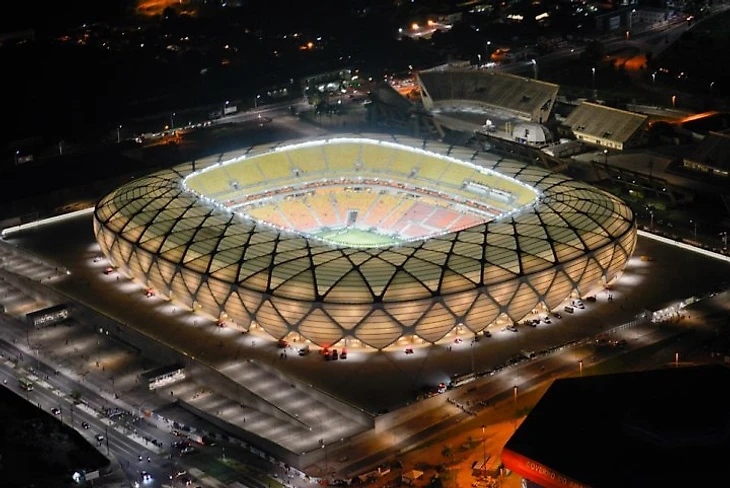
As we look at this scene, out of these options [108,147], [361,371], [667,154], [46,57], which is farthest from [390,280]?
[46,57]

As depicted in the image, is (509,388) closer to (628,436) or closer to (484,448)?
(484,448)

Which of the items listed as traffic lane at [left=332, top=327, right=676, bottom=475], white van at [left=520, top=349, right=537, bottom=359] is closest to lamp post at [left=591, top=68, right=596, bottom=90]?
traffic lane at [left=332, top=327, right=676, bottom=475]

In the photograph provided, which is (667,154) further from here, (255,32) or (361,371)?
(255,32)

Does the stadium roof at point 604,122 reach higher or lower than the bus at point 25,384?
higher

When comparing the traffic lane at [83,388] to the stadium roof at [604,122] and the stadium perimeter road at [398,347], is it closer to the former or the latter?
the stadium perimeter road at [398,347]

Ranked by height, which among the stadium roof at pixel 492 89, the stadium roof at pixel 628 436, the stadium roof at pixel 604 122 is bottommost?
the stadium roof at pixel 604 122

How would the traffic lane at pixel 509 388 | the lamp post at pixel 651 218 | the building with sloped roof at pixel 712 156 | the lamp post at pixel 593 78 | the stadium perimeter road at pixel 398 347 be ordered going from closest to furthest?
the traffic lane at pixel 509 388
the stadium perimeter road at pixel 398 347
the lamp post at pixel 651 218
the building with sloped roof at pixel 712 156
the lamp post at pixel 593 78

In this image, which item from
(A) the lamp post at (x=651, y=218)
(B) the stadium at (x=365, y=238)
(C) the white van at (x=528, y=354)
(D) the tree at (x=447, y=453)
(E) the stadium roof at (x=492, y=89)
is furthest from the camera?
(E) the stadium roof at (x=492, y=89)

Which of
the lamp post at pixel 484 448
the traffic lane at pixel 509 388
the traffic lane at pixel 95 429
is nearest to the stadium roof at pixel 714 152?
the traffic lane at pixel 509 388
